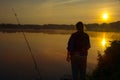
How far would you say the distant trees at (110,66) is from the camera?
12.4m

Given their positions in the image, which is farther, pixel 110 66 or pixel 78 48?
pixel 110 66

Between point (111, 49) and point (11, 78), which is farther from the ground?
point (111, 49)

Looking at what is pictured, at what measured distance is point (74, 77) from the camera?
10.5 meters

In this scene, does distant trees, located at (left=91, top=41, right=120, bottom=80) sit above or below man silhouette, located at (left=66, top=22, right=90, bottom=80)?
below

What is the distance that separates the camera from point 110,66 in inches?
547

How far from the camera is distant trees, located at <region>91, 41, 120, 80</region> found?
12.4m

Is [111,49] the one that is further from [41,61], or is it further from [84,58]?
[41,61]

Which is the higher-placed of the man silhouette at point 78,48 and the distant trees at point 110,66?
the man silhouette at point 78,48

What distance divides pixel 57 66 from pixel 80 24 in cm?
1377

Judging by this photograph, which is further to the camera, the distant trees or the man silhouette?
the distant trees

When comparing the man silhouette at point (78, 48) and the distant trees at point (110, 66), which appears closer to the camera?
the man silhouette at point (78, 48)

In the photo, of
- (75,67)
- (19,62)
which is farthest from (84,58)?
(19,62)

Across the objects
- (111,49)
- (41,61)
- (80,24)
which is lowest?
(41,61)

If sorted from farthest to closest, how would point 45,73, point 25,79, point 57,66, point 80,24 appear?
point 57,66
point 45,73
point 25,79
point 80,24
